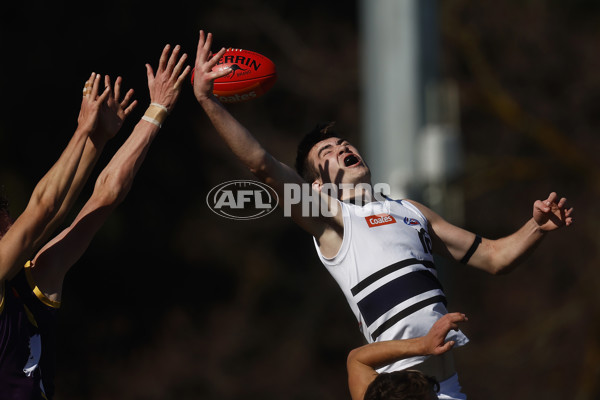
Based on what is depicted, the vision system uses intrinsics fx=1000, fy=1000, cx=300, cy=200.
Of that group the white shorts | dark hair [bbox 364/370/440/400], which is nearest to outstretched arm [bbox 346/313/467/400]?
dark hair [bbox 364/370/440/400]

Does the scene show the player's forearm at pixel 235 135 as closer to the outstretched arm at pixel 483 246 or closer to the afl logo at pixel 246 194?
the afl logo at pixel 246 194

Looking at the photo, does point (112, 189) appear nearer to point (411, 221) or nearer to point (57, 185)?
point (57, 185)

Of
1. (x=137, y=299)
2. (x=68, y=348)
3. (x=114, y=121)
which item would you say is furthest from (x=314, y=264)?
(x=114, y=121)

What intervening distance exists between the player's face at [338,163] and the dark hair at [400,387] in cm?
125

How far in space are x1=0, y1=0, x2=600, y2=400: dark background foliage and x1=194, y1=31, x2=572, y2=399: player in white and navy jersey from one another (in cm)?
1131

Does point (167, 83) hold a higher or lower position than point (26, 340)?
higher

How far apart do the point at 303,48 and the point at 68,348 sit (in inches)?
278

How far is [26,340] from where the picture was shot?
4520mm

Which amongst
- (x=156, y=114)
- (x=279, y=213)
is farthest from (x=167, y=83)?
(x=279, y=213)

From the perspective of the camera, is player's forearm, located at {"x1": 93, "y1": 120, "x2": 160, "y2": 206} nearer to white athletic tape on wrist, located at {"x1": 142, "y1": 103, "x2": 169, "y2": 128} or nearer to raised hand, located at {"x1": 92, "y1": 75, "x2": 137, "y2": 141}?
white athletic tape on wrist, located at {"x1": 142, "y1": 103, "x2": 169, "y2": 128}

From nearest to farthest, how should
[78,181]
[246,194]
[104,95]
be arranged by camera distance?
1. [78,181]
2. [104,95]
3. [246,194]

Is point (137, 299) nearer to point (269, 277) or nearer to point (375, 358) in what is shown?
point (269, 277)

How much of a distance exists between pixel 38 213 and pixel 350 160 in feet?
5.53

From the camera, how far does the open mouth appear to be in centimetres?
524
